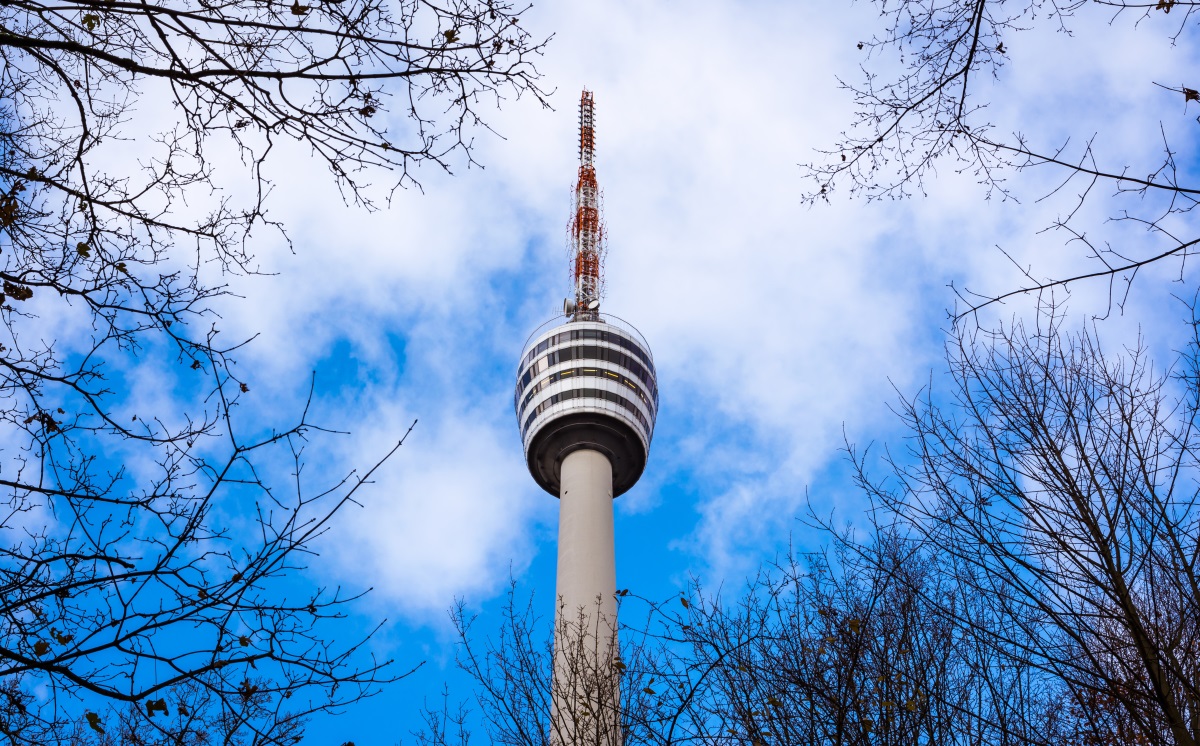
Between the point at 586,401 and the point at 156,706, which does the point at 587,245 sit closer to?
the point at 586,401

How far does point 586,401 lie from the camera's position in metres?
62.2

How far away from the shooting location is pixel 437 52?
20.1 ft

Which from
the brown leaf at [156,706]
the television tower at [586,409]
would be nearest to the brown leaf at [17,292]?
the brown leaf at [156,706]

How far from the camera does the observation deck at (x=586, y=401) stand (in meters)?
62.2

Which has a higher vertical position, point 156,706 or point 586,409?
point 586,409

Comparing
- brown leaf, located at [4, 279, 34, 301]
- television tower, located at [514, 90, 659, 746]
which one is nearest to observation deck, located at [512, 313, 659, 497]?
television tower, located at [514, 90, 659, 746]

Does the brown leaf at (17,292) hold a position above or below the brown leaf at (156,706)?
above

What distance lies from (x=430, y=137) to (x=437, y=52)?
24.5 inches

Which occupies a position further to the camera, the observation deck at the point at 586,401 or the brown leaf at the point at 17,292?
the observation deck at the point at 586,401

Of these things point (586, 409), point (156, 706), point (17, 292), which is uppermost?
point (586, 409)

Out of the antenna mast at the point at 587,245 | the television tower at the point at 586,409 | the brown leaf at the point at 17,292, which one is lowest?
the brown leaf at the point at 17,292

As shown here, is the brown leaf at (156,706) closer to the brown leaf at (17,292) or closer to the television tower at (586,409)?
the brown leaf at (17,292)

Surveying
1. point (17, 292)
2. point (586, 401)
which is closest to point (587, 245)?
point (586, 401)

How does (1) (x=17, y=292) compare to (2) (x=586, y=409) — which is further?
(2) (x=586, y=409)
